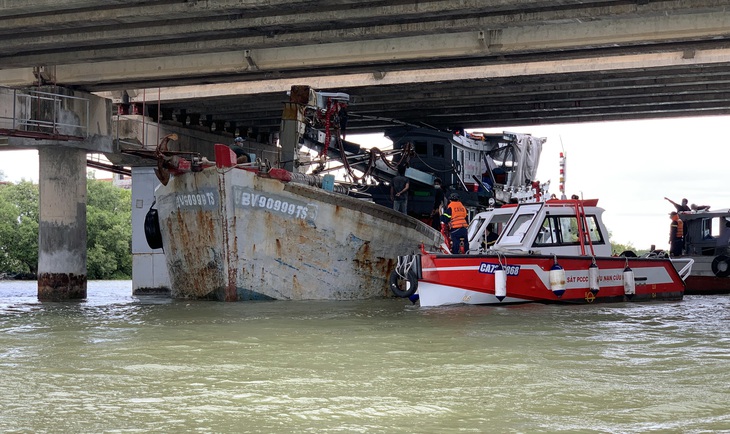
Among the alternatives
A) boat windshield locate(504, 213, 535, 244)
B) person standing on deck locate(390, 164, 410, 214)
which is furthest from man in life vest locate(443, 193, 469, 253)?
person standing on deck locate(390, 164, 410, 214)

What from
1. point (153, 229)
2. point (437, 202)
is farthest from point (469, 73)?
point (153, 229)

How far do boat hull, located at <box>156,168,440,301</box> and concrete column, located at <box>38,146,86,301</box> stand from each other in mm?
5711

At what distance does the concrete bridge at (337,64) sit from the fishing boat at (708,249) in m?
3.72

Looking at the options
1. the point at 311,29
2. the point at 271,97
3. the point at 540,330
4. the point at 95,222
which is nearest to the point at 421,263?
the point at 540,330

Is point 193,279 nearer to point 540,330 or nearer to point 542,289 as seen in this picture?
point 542,289

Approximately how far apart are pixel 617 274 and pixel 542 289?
244cm

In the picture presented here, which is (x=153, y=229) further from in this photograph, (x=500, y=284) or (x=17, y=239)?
(x=17, y=239)

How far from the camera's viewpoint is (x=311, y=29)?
20766mm

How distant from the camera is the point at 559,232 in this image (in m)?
19.6

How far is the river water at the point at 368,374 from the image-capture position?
271 inches

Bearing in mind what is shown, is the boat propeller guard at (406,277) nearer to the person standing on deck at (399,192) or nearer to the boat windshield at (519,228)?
the boat windshield at (519,228)

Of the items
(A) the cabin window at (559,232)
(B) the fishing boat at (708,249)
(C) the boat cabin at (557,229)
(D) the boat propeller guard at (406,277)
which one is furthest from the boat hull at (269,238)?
(B) the fishing boat at (708,249)

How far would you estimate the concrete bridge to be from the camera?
1903cm

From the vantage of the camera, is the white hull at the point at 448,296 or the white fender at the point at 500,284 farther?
the white hull at the point at 448,296
